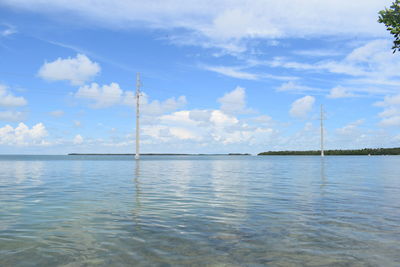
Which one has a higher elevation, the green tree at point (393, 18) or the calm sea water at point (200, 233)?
the green tree at point (393, 18)

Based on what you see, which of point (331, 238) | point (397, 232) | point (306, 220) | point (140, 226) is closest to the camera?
point (331, 238)

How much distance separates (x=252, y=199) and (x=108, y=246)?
14.3m

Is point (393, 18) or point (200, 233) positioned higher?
point (393, 18)

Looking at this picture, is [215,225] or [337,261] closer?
[337,261]

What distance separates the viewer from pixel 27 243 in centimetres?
1188

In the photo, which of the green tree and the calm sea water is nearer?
the calm sea water

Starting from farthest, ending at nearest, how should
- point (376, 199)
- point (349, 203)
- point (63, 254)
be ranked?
point (376, 199)
point (349, 203)
point (63, 254)

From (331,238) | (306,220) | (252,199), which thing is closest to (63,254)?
(331,238)

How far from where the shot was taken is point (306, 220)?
15938mm

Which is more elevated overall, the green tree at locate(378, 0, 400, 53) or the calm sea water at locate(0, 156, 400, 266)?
the green tree at locate(378, 0, 400, 53)

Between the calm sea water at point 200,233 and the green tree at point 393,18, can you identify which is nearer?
the calm sea water at point 200,233

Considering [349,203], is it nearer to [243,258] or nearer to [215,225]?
[215,225]

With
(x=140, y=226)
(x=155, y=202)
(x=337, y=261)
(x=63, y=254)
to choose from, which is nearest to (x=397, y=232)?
(x=337, y=261)

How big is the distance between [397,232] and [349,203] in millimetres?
8625
